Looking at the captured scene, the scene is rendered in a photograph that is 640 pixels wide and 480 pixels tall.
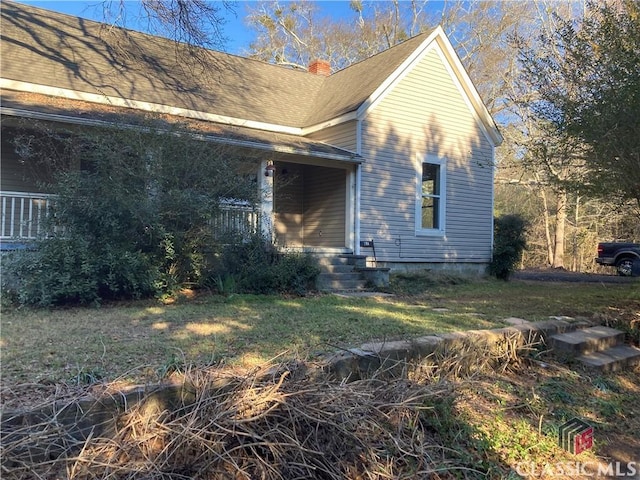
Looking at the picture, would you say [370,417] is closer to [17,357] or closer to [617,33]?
[17,357]

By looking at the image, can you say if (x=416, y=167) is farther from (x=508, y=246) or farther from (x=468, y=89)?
(x=508, y=246)

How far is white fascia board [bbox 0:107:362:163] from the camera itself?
308 inches

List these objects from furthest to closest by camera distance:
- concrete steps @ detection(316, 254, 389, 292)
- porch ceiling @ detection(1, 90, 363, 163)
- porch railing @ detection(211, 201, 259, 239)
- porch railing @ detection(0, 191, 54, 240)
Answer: concrete steps @ detection(316, 254, 389, 292) → porch railing @ detection(211, 201, 259, 239) → porch ceiling @ detection(1, 90, 363, 163) → porch railing @ detection(0, 191, 54, 240)

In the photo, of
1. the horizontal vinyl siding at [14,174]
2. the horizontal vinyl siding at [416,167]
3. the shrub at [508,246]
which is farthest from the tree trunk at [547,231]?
the horizontal vinyl siding at [14,174]

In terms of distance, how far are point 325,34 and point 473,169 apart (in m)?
17.6

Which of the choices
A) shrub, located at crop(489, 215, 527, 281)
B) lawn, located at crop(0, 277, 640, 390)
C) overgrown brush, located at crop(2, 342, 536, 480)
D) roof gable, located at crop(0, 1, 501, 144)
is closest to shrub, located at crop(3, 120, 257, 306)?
lawn, located at crop(0, 277, 640, 390)

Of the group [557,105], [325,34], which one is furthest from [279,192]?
[325,34]

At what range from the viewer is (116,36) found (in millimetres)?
12031

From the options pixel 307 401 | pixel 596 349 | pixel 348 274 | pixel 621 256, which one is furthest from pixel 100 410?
pixel 621 256

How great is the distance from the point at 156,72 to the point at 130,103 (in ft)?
6.24

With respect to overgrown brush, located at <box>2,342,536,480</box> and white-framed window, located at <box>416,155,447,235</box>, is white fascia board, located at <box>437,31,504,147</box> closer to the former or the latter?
white-framed window, located at <box>416,155,447,235</box>

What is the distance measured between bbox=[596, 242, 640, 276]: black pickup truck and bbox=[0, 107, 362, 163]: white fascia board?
38.2 feet

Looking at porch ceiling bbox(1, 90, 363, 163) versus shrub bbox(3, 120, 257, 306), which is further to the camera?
porch ceiling bbox(1, 90, 363, 163)

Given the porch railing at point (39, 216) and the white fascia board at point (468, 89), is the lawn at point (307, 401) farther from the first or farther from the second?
the white fascia board at point (468, 89)
